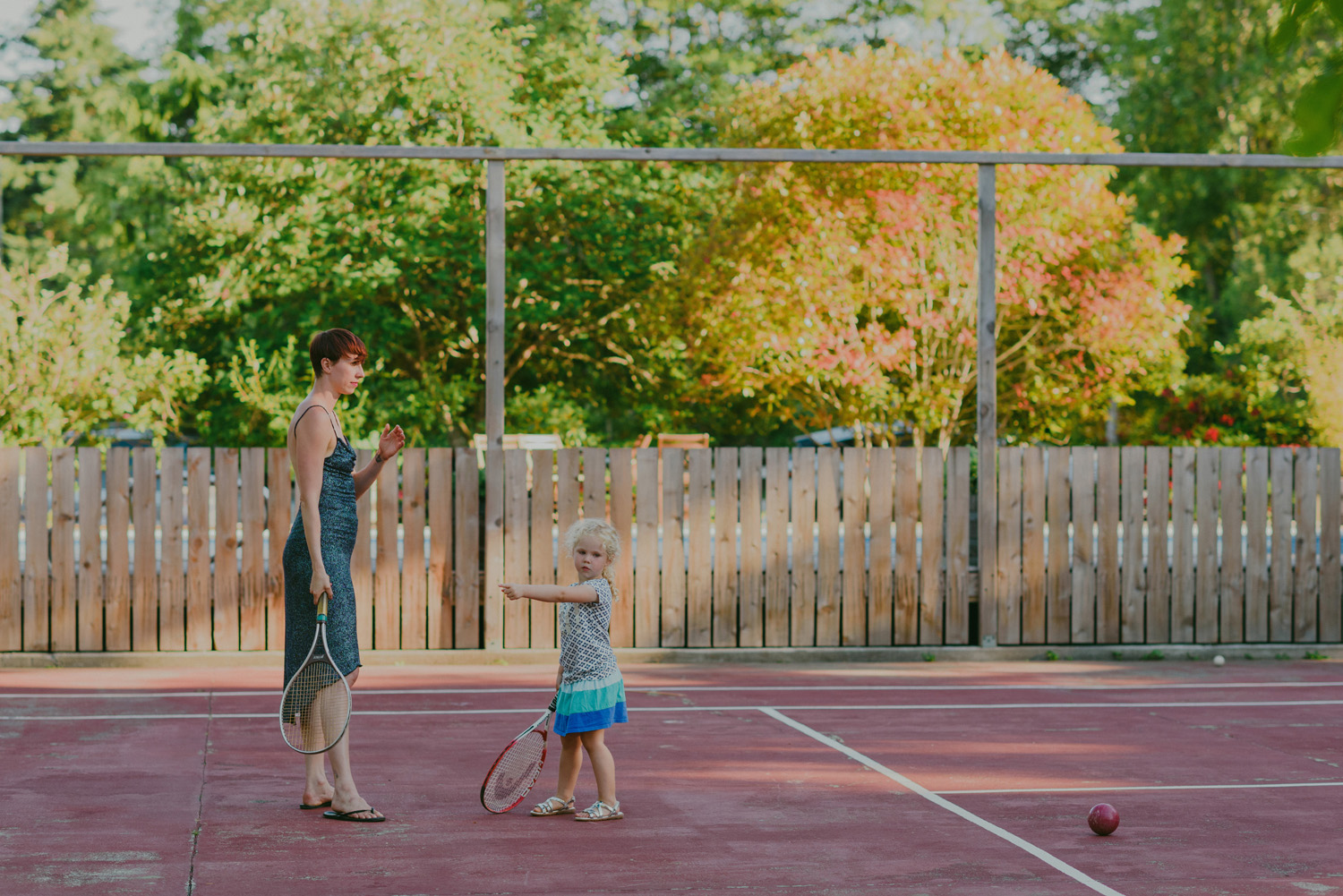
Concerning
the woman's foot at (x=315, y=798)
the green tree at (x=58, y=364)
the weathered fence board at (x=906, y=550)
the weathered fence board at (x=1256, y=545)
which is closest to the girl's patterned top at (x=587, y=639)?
the woman's foot at (x=315, y=798)

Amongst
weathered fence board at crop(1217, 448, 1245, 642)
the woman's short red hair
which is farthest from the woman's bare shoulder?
weathered fence board at crop(1217, 448, 1245, 642)

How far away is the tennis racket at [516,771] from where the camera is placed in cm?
578

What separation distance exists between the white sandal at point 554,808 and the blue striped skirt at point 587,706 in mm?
354

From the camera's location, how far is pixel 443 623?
10.3 meters

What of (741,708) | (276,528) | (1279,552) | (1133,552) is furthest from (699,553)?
(1279,552)

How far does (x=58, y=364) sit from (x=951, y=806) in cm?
1656

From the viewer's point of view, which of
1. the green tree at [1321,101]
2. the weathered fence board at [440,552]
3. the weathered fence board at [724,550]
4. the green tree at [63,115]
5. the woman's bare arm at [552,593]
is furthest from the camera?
the green tree at [63,115]

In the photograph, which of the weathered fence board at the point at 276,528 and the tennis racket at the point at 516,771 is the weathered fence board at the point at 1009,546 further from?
the tennis racket at the point at 516,771

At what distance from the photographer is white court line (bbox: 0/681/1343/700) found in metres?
8.92

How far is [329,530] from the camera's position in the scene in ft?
19.0

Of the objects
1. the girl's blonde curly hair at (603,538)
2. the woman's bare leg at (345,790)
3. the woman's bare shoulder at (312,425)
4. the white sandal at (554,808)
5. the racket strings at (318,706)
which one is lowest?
the white sandal at (554,808)

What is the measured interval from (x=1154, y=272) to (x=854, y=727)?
16.1m

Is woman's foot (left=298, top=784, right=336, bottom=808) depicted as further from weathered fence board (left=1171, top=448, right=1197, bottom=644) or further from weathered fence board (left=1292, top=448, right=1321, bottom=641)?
weathered fence board (left=1292, top=448, right=1321, bottom=641)

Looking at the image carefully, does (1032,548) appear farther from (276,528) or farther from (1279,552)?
(276,528)
